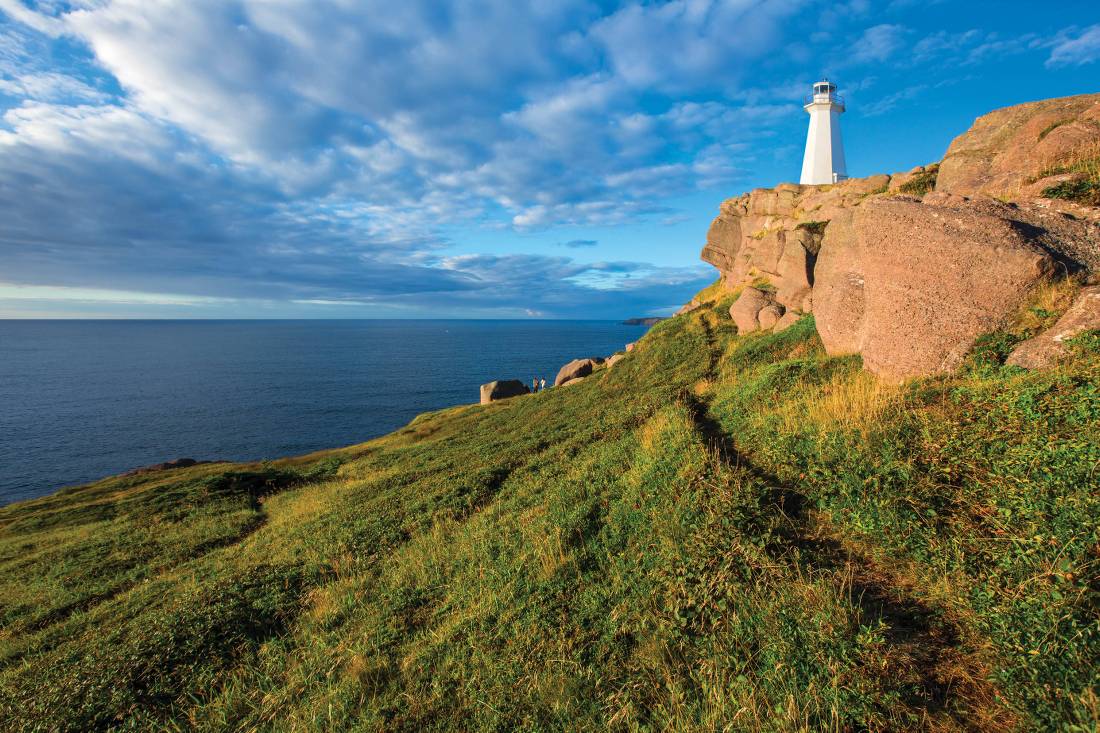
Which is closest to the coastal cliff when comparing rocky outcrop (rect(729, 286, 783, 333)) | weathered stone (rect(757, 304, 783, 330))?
weathered stone (rect(757, 304, 783, 330))

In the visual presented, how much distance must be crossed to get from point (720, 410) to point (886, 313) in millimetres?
5010

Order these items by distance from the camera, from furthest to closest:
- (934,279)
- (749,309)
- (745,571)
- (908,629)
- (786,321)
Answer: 1. (749,309)
2. (786,321)
3. (934,279)
4. (745,571)
5. (908,629)

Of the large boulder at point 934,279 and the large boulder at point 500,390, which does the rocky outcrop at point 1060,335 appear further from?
the large boulder at point 500,390

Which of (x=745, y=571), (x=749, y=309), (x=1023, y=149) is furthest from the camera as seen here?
(x=749, y=309)

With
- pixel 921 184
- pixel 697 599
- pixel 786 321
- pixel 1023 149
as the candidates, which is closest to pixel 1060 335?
pixel 697 599

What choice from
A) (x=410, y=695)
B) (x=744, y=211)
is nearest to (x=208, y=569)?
(x=410, y=695)

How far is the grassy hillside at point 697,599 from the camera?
4598 millimetres

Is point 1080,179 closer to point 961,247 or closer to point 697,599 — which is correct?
point 961,247

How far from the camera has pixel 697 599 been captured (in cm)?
620

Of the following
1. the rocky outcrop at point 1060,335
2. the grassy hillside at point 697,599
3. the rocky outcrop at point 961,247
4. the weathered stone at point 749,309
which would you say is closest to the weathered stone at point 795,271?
the weathered stone at point 749,309

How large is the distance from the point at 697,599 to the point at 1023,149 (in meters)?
22.1

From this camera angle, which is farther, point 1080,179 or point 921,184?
point 921,184

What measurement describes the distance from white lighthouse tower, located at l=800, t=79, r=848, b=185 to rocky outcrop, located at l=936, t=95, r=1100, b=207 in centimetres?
5038

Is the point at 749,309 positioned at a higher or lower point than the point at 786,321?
higher
